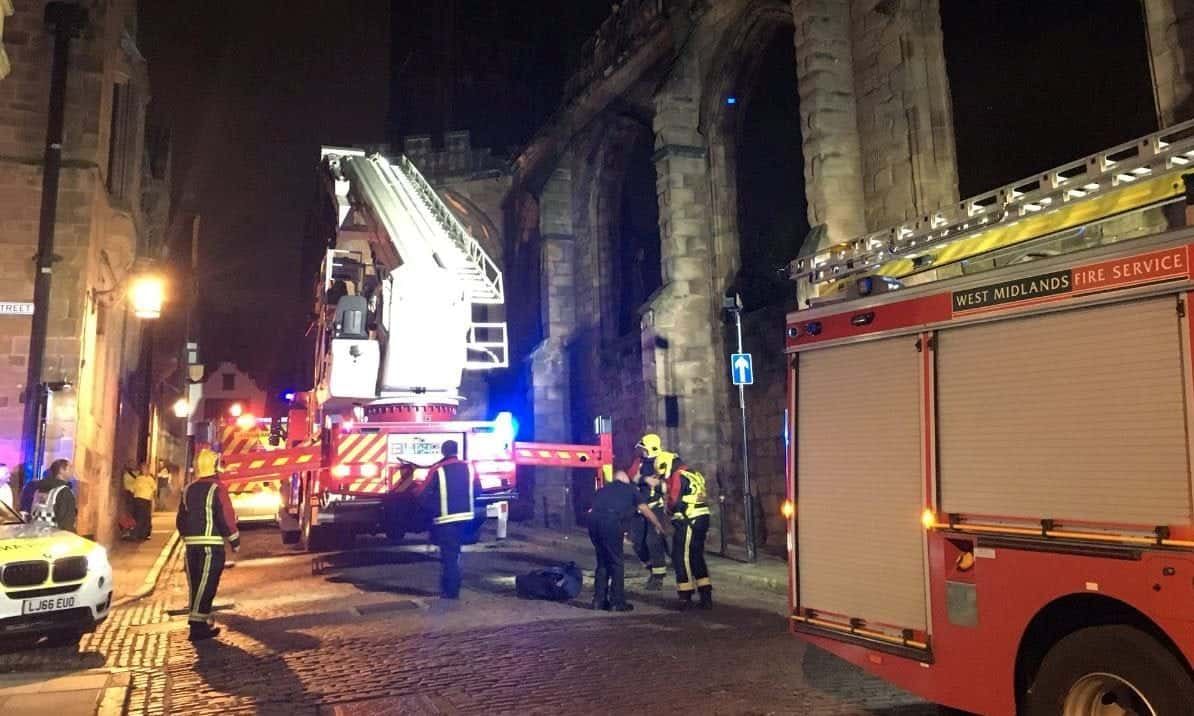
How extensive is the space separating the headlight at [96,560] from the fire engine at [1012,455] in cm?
593

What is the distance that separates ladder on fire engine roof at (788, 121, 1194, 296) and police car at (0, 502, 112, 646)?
6.44m

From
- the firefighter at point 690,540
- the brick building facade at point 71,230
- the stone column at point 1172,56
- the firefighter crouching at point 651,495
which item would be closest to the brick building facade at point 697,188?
the stone column at point 1172,56

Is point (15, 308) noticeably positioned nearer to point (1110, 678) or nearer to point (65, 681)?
point (65, 681)

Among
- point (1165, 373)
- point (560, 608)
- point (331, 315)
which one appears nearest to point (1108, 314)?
point (1165, 373)

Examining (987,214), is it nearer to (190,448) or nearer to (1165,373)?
(1165,373)

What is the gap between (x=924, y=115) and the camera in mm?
11023

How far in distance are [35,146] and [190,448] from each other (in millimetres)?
10778

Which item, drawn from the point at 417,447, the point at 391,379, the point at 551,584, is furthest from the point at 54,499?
the point at 551,584

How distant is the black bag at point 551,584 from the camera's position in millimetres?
9172

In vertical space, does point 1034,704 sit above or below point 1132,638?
below

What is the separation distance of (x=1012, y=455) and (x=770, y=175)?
1127cm

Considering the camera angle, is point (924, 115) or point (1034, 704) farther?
point (924, 115)

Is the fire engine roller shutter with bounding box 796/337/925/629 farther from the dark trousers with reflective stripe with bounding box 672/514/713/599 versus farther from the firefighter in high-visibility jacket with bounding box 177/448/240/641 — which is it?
the firefighter in high-visibility jacket with bounding box 177/448/240/641

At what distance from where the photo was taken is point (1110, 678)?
11.7 feet
